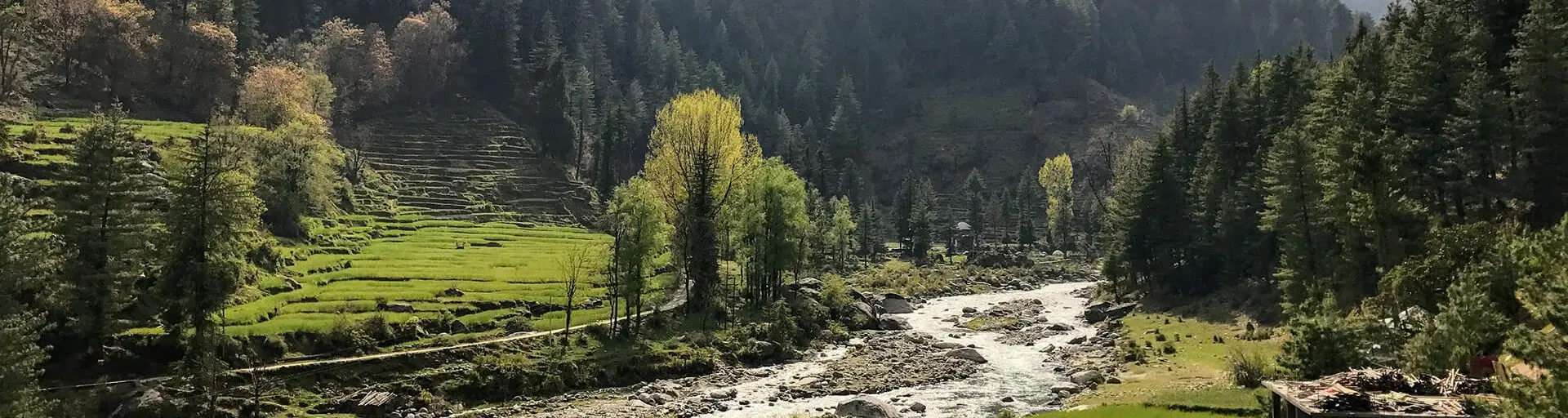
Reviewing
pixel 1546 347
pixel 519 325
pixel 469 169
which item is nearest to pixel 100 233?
pixel 519 325

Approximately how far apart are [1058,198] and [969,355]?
88732mm

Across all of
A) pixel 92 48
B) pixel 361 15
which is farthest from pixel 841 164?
pixel 92 48

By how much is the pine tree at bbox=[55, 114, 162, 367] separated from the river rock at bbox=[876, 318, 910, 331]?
4850 cm

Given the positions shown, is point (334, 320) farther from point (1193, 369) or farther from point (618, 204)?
point (1193, 369)

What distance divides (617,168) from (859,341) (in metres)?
78.0

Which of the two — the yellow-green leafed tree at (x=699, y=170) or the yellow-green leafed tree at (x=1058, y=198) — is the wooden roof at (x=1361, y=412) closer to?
the yellow-green leafed tree at (x=699, y=170)

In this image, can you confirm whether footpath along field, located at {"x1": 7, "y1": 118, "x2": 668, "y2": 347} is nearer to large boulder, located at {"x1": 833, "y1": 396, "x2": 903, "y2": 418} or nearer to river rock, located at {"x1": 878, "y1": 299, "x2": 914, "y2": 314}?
large boulder, located at {"x1": 833, "y1": 396, "x2": 903, "y2": 418}

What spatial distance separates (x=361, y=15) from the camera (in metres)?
138

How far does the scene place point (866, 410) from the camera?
110 ft

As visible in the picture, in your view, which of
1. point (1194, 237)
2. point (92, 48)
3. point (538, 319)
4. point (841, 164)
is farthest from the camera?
point (841, 164)

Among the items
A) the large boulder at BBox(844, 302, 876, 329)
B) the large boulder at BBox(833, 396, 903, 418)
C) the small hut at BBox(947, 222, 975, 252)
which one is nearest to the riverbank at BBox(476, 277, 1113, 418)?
the large boulder at BBox(833, 396, 903, 418)

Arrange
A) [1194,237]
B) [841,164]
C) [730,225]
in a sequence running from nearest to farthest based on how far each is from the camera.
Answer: [730,225] → [1194,237] → [841,164]

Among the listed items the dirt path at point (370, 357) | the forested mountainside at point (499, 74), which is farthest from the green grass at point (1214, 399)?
the forested mountainside at point (499, 74)

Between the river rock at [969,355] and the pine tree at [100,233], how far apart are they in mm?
44277
